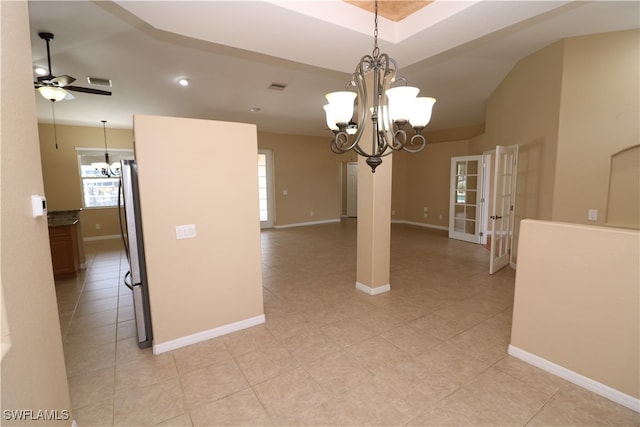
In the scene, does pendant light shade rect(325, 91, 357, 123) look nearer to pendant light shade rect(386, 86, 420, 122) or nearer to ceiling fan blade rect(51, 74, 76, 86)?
pendant light shade rect(386, 86, 420, 122)

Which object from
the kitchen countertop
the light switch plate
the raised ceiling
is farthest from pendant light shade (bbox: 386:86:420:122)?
the kitchen countertop

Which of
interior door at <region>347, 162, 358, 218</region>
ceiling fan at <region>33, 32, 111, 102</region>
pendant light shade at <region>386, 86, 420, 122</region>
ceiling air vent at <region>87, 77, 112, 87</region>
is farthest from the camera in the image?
interior door at <region>347, 162, 358, 218</region>

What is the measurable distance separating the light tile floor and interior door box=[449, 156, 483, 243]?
9.46 ft

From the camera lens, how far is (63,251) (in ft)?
14.2

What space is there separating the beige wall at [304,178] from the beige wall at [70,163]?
386 cm

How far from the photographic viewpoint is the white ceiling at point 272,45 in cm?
234

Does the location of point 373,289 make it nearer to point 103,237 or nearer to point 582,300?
point 582,300

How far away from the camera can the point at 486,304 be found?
10.9ft

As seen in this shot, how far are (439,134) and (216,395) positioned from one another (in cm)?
850

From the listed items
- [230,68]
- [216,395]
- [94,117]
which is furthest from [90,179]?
[216,395]

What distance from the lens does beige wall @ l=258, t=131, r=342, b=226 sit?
838 cm

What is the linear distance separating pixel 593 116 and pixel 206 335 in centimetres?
486

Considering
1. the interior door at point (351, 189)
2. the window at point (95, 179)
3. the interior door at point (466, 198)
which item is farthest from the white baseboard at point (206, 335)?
the interior door at point (351, 189)

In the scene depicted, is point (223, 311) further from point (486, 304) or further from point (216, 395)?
point (486, 304)
